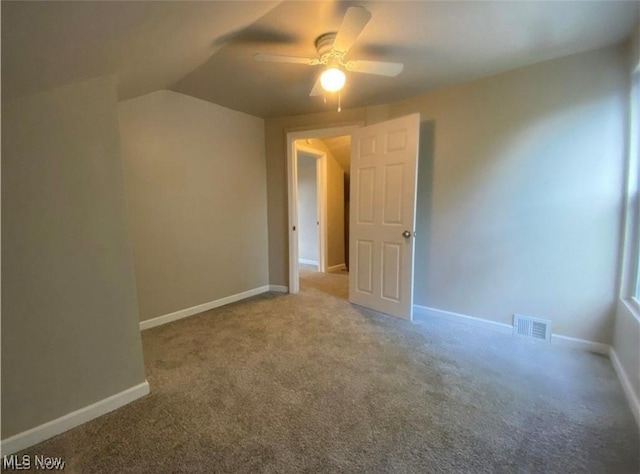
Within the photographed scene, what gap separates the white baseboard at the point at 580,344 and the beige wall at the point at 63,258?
3186 millimetres

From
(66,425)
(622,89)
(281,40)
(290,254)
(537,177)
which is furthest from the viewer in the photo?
(290,254)

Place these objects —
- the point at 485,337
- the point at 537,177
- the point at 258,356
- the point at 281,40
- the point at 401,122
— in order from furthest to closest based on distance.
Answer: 1. the point at 401,122
2. the point at 485,337
3. the point at 537,177
4. the point at 258,356
5. the point at 281,40

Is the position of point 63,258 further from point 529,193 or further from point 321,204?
point 321,204

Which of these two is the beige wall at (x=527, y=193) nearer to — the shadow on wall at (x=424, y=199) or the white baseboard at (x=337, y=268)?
the shadow on wall at (x=424, y=199)

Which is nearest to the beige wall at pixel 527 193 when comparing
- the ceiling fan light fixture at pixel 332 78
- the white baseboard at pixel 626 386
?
the white baseboard at pixel 626 386

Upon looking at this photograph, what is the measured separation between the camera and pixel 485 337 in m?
2.70

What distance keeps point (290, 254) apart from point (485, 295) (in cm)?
228

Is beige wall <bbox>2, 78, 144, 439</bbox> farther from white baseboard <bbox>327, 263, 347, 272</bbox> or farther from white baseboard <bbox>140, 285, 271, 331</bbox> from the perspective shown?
white baseboard <bbox>327, 263, 347, 272</bbox>

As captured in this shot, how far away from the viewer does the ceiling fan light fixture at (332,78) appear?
2.01 metres

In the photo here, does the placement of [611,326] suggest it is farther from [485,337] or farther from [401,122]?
[401,122]

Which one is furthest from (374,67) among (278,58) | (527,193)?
(527,193)

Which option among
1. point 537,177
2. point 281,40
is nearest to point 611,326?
point 537,177

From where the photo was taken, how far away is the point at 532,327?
2648mm

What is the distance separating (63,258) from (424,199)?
2950 millimetres
